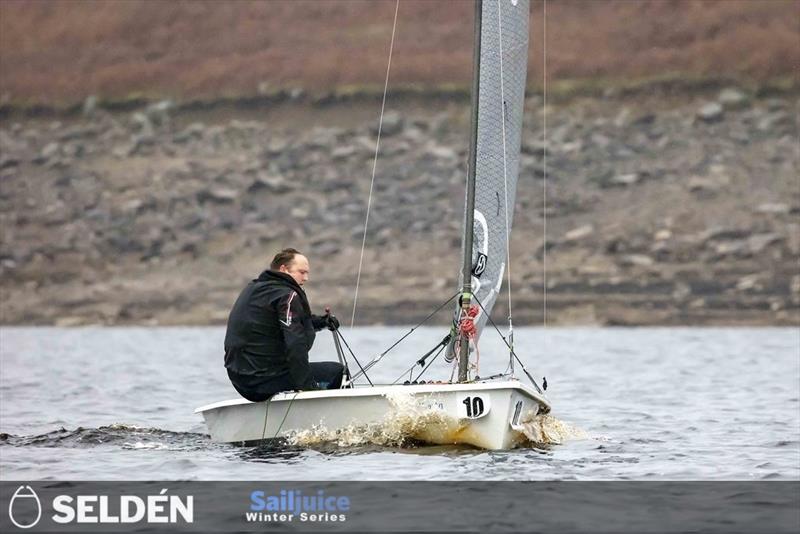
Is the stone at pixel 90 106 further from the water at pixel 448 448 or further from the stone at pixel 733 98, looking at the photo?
the water at pixel 448 448

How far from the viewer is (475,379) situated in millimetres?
17500

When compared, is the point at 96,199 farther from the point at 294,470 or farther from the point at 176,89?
the point at 294,470

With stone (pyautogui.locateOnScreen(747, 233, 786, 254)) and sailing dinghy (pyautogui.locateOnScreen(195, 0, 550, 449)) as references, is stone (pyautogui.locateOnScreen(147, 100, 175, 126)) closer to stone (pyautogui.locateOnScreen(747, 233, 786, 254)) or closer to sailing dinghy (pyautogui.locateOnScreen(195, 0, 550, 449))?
stone (pyautogui.locateOnScreen(747, 233, 786, 254))

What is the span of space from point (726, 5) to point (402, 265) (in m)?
42.4

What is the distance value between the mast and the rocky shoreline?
5337 centimetres

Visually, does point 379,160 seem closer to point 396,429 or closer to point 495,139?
point 495,139

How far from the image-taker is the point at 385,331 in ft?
225

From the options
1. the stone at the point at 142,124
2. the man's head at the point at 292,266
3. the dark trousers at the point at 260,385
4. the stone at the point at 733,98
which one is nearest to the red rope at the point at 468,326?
the man's head at the point at 292,266

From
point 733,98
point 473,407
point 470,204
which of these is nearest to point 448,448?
point 473,407

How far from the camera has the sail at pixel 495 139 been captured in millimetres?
18875

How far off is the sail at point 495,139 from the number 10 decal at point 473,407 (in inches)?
80.8

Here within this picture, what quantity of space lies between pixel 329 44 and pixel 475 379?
96880 mm

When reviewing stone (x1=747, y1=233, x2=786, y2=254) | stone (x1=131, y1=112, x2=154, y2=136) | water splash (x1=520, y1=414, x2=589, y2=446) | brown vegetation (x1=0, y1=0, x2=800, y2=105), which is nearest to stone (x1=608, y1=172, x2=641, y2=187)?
stone (x1=747, y1=233, x2=786, y2=254)

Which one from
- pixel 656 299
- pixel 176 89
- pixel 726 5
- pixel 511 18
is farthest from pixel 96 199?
pixel 511 18
